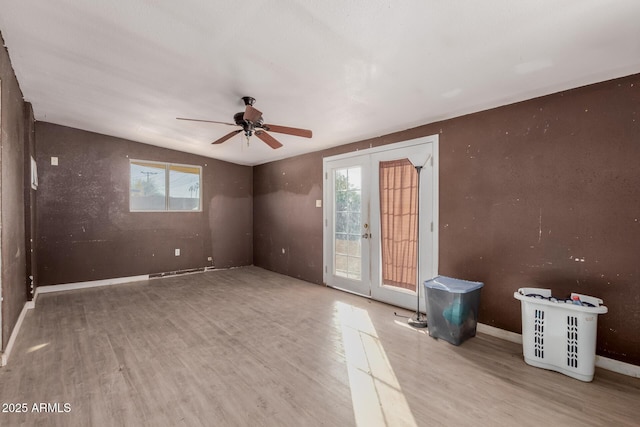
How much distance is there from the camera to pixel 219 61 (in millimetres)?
2326

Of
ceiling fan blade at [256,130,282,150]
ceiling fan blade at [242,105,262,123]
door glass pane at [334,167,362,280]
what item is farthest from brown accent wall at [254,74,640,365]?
ceiling fan blade at [242,105,262,123]

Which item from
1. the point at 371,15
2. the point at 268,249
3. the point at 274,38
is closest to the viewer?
the point at 371,15

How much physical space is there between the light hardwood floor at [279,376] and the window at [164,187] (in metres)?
2.31

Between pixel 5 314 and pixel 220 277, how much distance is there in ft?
10.3

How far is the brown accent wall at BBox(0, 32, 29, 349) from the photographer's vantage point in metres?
2.47

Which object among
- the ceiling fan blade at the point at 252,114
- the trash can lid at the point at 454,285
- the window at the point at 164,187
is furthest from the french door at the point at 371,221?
the window at the point at 164,187

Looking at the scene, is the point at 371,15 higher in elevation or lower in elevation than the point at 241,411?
higher

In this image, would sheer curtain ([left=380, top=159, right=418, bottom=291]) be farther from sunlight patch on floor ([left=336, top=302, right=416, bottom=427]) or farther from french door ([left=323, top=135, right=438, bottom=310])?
sunlight patch on floor ([left=336, top=302, right=416, bottom=427])

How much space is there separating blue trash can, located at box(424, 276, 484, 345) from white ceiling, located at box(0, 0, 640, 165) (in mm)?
1771

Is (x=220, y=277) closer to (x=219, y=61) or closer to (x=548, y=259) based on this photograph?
(x=219, y=61)

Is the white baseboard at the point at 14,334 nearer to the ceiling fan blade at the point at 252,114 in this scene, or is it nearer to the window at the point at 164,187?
the window at the point at 164,187

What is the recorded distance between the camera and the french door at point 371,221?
11.4 feet

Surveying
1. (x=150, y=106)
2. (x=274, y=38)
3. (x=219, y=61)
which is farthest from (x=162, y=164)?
(x=274, y=38)

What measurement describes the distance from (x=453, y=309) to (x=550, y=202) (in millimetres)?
1264
